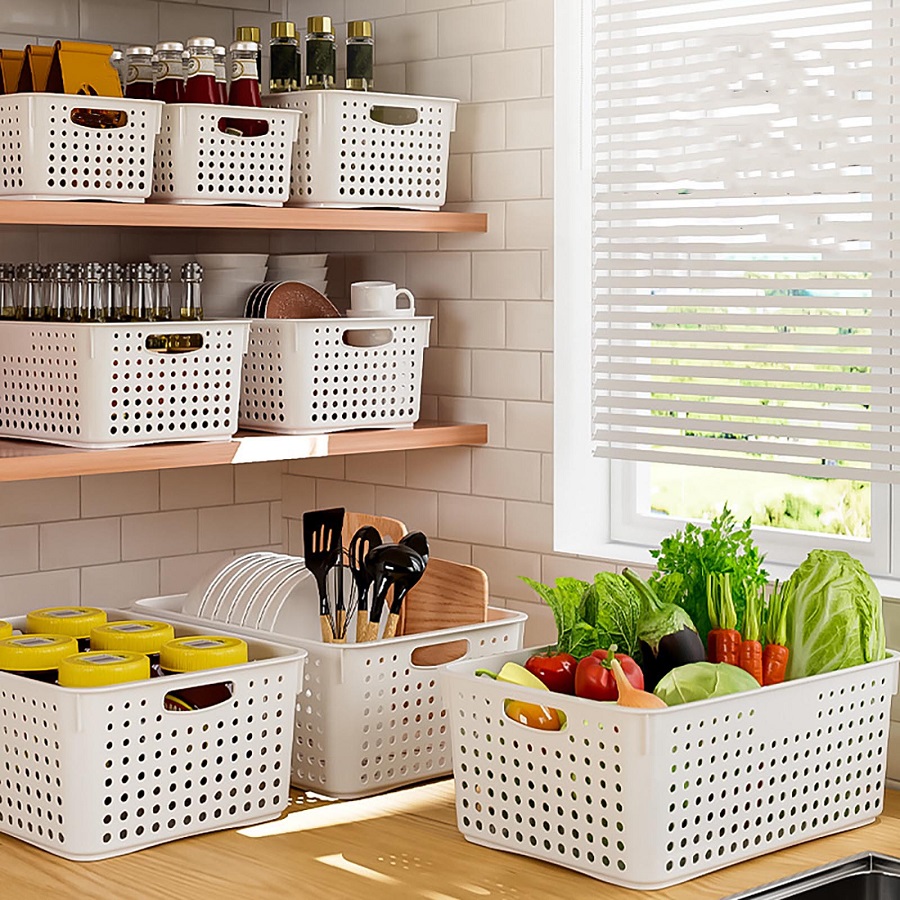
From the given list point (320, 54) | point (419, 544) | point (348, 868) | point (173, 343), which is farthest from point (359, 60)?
point (348, 868)

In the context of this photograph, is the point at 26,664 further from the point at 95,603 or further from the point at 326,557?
the point at 95,603

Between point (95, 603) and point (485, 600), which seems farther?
point (95, 603)

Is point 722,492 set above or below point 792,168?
below

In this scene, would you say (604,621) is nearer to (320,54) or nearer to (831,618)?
(831,618)

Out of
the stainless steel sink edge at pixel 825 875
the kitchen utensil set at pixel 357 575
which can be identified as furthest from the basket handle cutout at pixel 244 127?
the stainless steel sink edge at pixel 825 875

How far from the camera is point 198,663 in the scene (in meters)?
1.89

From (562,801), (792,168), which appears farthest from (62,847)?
(792,168)

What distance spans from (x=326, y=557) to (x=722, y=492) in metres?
0.94

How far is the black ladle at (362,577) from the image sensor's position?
6.84 ft

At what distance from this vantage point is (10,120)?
2.07 m

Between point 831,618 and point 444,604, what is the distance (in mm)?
570

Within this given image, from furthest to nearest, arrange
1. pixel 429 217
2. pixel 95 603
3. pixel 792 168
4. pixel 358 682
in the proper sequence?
pixel 95 603
pixel 429 217
pixel 792 168
pixel 358 682

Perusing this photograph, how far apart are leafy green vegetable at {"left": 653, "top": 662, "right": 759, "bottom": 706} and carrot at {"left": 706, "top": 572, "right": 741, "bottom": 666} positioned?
0.08m

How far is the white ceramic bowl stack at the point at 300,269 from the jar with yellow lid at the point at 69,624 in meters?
0.66
